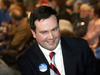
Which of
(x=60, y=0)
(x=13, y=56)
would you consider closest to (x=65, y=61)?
(x=13, y=56)

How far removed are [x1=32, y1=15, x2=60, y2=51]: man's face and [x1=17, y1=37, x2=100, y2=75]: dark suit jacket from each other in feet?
0.53

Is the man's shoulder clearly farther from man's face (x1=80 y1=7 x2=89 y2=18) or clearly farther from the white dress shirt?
man's face (x1=80 y1=7 x2=89 y2=18)

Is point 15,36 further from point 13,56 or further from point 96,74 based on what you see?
point 96,74

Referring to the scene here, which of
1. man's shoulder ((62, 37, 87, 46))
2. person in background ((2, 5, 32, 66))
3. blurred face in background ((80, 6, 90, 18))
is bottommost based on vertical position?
person in background ((2, 5, 32, 66))

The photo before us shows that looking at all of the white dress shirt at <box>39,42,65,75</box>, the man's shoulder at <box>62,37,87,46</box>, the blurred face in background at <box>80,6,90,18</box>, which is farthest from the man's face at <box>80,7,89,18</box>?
the white dress shirt at <box>39,42,65,75</box>

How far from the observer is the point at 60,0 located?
4.91 m

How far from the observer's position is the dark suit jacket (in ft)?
5.75

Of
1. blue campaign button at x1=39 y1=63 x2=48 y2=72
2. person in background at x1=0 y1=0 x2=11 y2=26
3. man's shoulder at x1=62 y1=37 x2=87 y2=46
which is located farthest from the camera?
person in background at x1=0 y1=0 x2=11 y2=26

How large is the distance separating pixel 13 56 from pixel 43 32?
7.34 ft

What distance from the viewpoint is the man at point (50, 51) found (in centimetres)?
164

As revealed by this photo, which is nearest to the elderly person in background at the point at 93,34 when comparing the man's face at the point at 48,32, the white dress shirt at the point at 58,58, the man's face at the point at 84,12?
the man's face at the point at 84,12

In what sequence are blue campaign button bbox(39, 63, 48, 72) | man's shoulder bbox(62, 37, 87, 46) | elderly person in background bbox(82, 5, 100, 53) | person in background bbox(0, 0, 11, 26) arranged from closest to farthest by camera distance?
blue campaign button bbox(39, 63, 48, 72), man's shoulder bbox(62, 37, 87, 46), elderly person in background bbox(82, 5, 100, 53), person in background bbox(0, 0, 11, 26)

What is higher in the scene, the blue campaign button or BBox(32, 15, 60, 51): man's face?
BBox(32, 15, 60, 51): man's face

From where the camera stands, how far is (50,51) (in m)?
1.78
